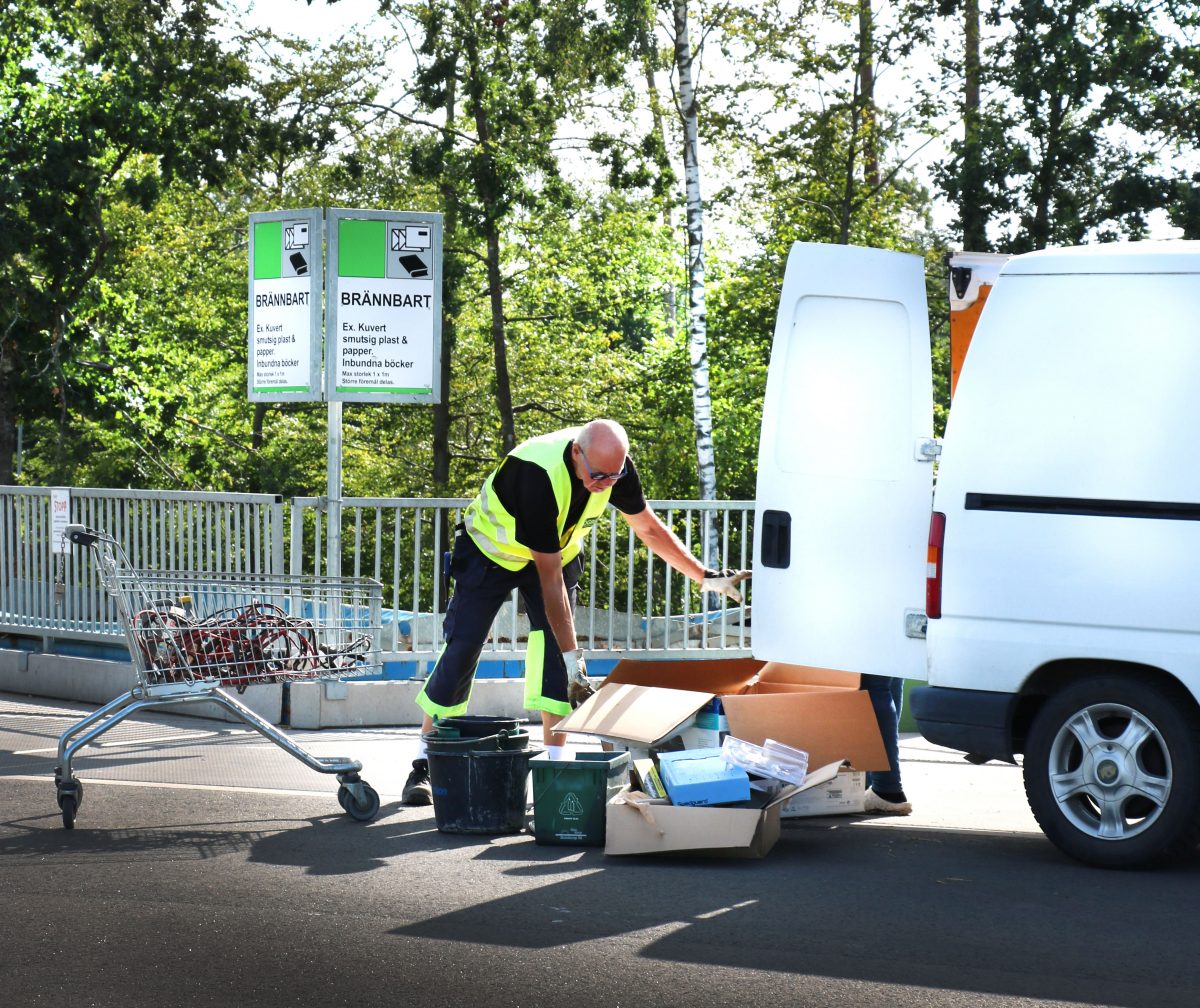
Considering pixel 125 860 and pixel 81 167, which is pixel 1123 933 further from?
pixel 81 167

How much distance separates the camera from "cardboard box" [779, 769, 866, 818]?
712 centimetres

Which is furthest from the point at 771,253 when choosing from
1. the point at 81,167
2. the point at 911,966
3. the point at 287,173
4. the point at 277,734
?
the point at 911,966

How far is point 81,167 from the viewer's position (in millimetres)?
24484

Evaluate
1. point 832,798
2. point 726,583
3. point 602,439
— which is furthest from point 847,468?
point 832,798

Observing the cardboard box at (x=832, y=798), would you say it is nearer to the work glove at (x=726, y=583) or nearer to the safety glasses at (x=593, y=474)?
the work glove at (x=726, y=583)

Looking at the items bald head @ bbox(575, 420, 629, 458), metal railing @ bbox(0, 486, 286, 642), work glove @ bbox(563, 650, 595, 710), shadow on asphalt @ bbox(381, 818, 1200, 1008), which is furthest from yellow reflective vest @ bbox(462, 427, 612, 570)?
metal railing @ bbox(0, 486, 286, 642)

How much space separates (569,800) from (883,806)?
163cm

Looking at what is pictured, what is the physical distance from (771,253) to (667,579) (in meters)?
17.4

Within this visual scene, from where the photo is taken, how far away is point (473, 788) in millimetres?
6809

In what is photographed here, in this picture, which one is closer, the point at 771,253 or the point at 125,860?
the point at 125,860

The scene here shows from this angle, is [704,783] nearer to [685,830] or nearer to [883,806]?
[685,830]

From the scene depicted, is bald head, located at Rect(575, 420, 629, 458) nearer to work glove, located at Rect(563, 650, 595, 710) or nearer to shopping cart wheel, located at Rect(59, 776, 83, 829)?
work glove, located at Rect(563, 650, 595, 710)

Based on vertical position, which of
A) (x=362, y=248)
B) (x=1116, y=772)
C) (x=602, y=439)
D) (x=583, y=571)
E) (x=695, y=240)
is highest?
(x=695, y=240)

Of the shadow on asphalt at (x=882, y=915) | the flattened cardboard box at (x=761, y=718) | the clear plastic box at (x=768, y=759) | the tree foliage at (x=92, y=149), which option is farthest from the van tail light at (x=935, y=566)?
the tree foliage at (x=92, y=149)
